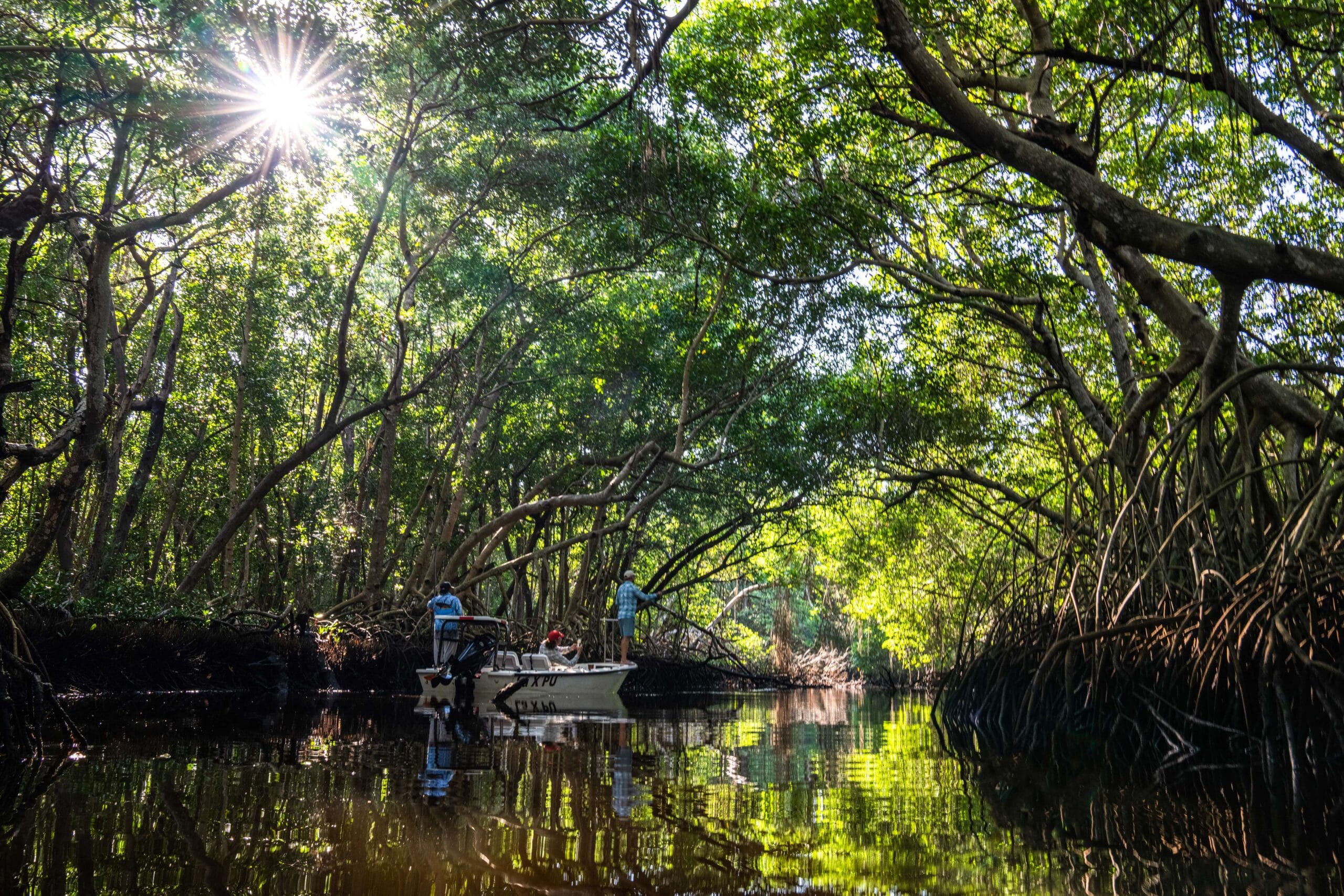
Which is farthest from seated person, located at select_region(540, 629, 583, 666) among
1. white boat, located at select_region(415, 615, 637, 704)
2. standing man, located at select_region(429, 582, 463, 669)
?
standing man, located at select_region(429, 582, 463, 669)

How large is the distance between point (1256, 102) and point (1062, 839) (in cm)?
595

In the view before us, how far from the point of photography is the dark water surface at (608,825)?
232 centimetres

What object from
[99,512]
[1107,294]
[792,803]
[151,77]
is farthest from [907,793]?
[99,512]

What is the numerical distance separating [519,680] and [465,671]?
778 mm

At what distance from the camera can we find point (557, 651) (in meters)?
11.6

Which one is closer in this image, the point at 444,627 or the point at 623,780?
the point at 623,780

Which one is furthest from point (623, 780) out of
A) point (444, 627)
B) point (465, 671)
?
point (444, 627)

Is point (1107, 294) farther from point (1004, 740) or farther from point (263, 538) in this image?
point (263, 538)

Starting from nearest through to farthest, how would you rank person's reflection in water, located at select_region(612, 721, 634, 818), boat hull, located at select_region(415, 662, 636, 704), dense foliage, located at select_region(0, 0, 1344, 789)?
person's reflection in water, located at select_region(612, 721, 634, 818), dense foliage, located at select_region(0, 0, 1344, 789), boat hull, located at select_region(415, 662, 636, 704)

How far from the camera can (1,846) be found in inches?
101

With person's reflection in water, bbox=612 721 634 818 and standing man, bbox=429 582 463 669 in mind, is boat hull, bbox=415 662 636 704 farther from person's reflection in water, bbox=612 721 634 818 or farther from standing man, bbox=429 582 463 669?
person's reflection in water, bbox=612 721 634 818

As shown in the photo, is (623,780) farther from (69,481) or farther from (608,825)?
(69,481)

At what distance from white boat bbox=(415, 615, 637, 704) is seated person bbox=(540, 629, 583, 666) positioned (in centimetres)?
6

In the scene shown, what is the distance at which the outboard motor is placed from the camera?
11195mm
